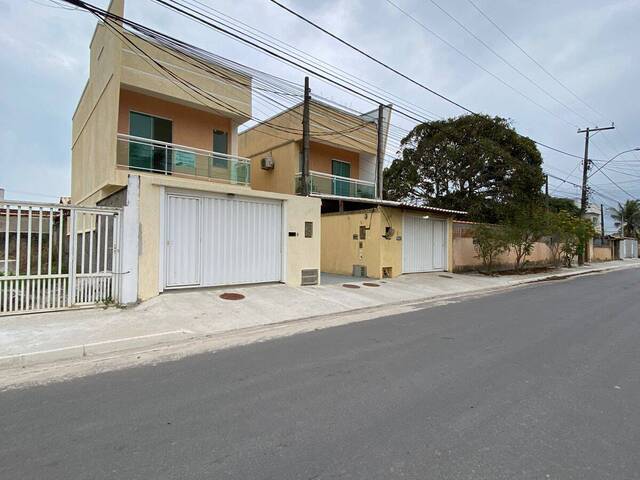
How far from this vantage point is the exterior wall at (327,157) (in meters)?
20.5

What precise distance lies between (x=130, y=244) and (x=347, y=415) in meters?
6.81

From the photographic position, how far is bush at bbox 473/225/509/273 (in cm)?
1712

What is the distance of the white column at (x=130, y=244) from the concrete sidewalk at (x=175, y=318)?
46cm

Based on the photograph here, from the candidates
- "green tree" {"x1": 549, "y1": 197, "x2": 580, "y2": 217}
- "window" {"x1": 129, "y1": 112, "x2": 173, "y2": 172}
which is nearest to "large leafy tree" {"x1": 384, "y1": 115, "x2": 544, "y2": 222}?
"window" {"x1": 129, "y1": 112, "x2": 173, "y2": 172}

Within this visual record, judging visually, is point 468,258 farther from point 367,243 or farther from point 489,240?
point 367,243

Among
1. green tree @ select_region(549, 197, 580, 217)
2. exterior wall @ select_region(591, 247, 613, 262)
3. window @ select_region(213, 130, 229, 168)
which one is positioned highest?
green tree @ select_region(549, 197, 580, 217)

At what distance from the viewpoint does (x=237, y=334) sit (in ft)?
23.0

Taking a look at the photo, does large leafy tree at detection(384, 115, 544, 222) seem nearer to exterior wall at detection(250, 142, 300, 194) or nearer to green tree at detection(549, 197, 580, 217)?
exterior wall at detection(250, 142, 300, 194)

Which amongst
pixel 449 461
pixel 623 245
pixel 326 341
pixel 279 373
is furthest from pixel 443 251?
pixel 623 245

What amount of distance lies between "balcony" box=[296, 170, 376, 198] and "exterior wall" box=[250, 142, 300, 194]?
718 mm

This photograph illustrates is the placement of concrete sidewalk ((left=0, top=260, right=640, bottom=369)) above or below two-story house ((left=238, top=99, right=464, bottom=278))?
below

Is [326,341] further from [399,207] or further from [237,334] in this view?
[399,207]

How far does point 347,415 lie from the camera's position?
143 inches

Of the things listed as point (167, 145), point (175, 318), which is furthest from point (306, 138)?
point (175, 318)
